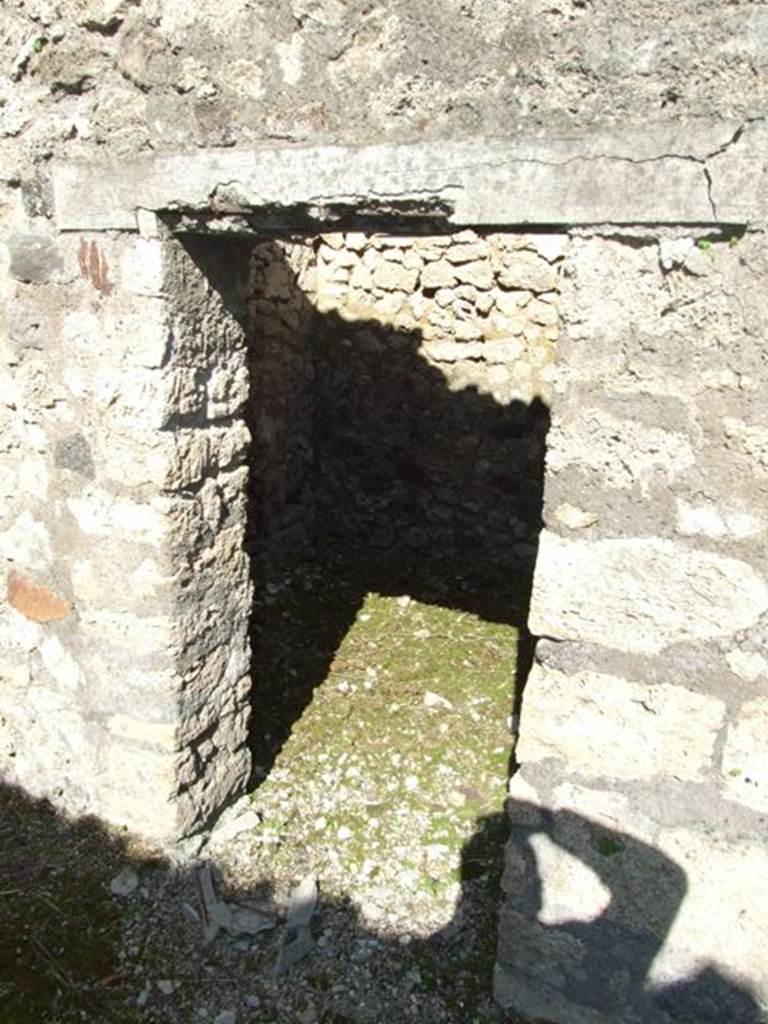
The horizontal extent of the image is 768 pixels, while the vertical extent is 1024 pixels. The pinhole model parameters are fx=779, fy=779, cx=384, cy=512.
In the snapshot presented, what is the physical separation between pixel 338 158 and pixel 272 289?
9.88 feet

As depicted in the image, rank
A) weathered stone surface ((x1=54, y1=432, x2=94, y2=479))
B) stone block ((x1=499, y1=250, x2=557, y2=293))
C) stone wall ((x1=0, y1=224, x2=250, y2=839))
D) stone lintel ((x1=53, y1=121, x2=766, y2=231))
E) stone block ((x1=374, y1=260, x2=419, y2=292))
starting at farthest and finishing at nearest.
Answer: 1. stone block ((x1=374, y1=260, x2=419, y2=292))
2. stone block ((x1=499, y1=250, x2=557, y2=293))
3. weathered stone surface ((x1=54, y1=432, x2=94, y2=479))
4. stone wall ((x1=0, y1=224, x2=250, y2=839))
5. stone lintel ((x1=53, y1=121, x2=766, y2=231))

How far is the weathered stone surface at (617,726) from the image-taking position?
1.83 metres

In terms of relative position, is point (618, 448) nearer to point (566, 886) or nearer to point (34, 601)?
point (566, 886)

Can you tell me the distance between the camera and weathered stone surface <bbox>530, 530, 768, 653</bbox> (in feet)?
5.64

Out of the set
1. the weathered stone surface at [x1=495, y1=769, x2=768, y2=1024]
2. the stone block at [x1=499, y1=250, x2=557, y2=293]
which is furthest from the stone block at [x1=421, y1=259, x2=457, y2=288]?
the weathered stone surface at [x1=495, y1=769, x2=768, y2=1024]

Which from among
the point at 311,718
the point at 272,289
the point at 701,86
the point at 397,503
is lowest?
the point at 311,718

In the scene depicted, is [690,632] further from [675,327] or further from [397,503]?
[397,503]

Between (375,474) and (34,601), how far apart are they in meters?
3.03

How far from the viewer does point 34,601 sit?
2.64 m

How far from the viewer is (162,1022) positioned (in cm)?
221

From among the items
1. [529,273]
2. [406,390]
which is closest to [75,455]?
[406,390]

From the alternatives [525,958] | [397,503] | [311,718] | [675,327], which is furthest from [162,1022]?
[397,503]

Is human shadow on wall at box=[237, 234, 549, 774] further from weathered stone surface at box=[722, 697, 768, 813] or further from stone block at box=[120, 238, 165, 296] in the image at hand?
weathered stone surface at box=[722, 697, 768, 813]

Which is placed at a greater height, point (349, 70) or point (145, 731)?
point (349, 70)
